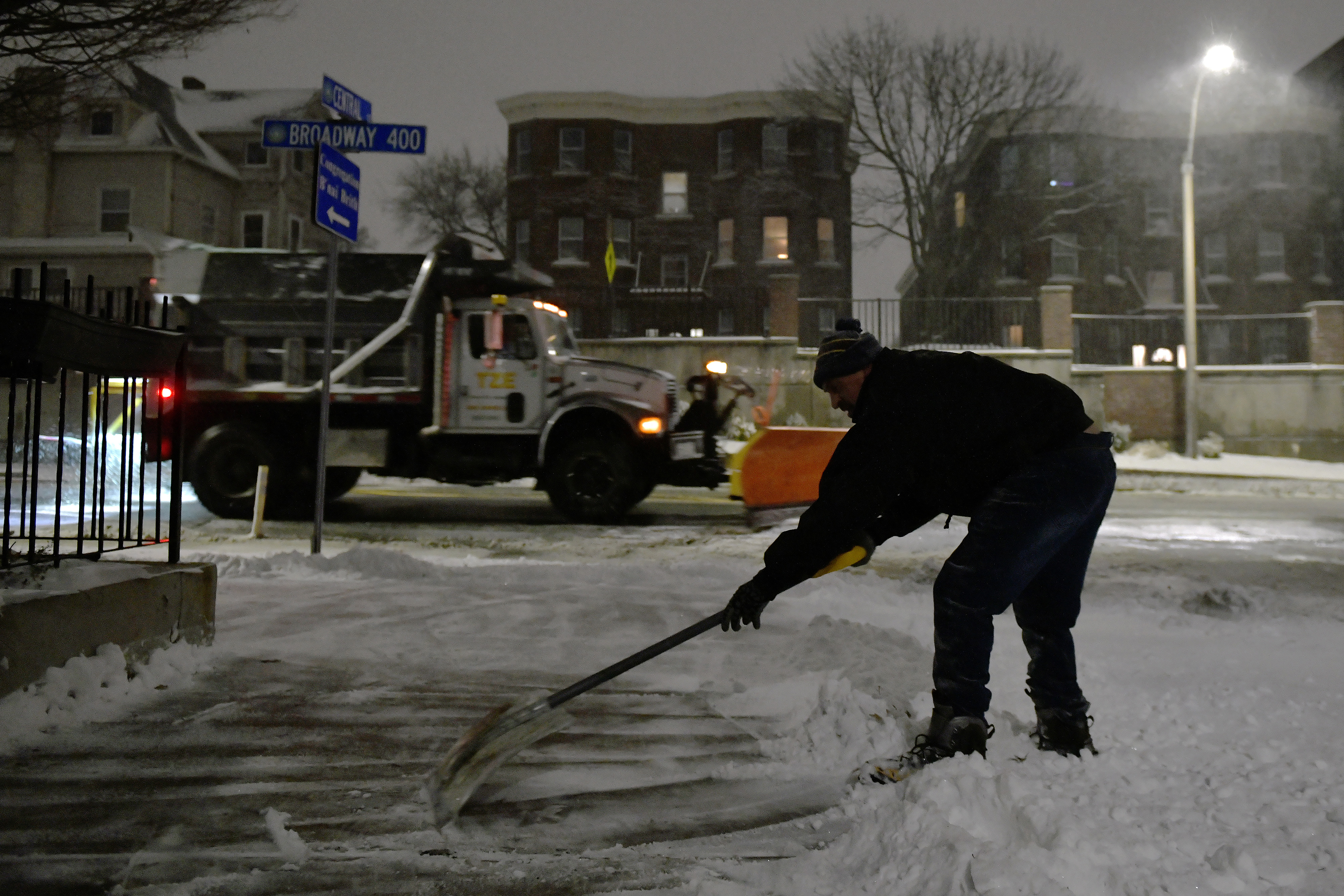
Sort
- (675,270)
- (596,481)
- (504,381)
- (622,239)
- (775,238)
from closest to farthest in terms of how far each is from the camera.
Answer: (596,481) → (504,381) → (775,238) → (622,239) → (675,270)

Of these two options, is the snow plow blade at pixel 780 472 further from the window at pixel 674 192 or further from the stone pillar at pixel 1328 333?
the window at pixel 674 192

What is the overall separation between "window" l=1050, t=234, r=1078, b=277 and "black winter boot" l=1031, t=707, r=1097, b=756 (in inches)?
1281

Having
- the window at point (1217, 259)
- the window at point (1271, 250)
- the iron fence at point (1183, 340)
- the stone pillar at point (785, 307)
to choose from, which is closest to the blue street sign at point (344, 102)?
the stone pillar at point (785, 307)

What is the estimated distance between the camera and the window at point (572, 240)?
34531 mm

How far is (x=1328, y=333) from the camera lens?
21109 millimetres

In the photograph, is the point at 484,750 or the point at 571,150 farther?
the point at 571,150

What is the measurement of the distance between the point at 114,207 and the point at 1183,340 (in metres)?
32.9

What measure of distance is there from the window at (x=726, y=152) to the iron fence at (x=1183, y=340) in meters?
16.4

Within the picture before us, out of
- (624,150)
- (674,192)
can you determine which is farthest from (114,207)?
(674,192)

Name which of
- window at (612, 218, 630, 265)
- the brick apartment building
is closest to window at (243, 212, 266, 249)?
the brick apartment building

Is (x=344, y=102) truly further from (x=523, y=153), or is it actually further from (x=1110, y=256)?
(x=1110, y=256)

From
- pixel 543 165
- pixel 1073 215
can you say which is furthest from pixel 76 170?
pixel 1073 215

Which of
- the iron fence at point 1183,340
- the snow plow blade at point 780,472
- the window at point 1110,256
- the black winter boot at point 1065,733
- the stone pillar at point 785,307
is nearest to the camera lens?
the black winter boot at point 1065,733

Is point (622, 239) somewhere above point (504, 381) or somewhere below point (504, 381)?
above
